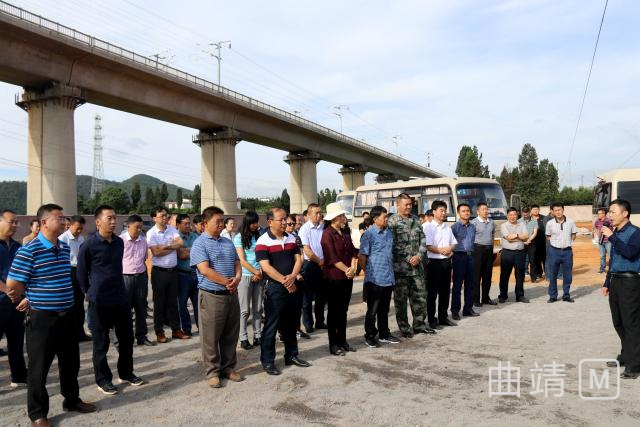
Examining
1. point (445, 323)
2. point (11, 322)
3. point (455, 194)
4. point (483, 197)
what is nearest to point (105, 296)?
point (11, 322)

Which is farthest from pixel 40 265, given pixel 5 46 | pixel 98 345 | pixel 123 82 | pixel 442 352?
pixel 123 82

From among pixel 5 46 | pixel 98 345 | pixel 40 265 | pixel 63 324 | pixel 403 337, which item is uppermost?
pixel 5 46

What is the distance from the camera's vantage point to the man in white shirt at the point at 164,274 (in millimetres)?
6895

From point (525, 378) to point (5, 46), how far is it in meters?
23.3

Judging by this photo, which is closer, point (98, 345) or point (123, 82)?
point (98, 345)

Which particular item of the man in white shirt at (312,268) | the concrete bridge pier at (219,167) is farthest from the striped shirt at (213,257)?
the concrete bridge pier at (219,167)

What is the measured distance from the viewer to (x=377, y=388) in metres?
4.77

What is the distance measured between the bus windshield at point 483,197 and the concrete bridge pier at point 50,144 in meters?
18.7

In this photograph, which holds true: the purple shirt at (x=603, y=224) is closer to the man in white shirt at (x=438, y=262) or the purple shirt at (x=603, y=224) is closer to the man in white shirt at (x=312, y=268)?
the man in white shirt at (x=438, y=262)

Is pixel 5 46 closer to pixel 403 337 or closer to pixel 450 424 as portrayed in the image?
pixel 403 337

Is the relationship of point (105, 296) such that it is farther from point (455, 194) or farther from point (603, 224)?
point (455, 194)

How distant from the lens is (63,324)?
4273 millimetres

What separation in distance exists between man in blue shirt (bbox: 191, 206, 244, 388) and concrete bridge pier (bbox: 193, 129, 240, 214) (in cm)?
3098

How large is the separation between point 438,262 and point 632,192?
11.4 metres
